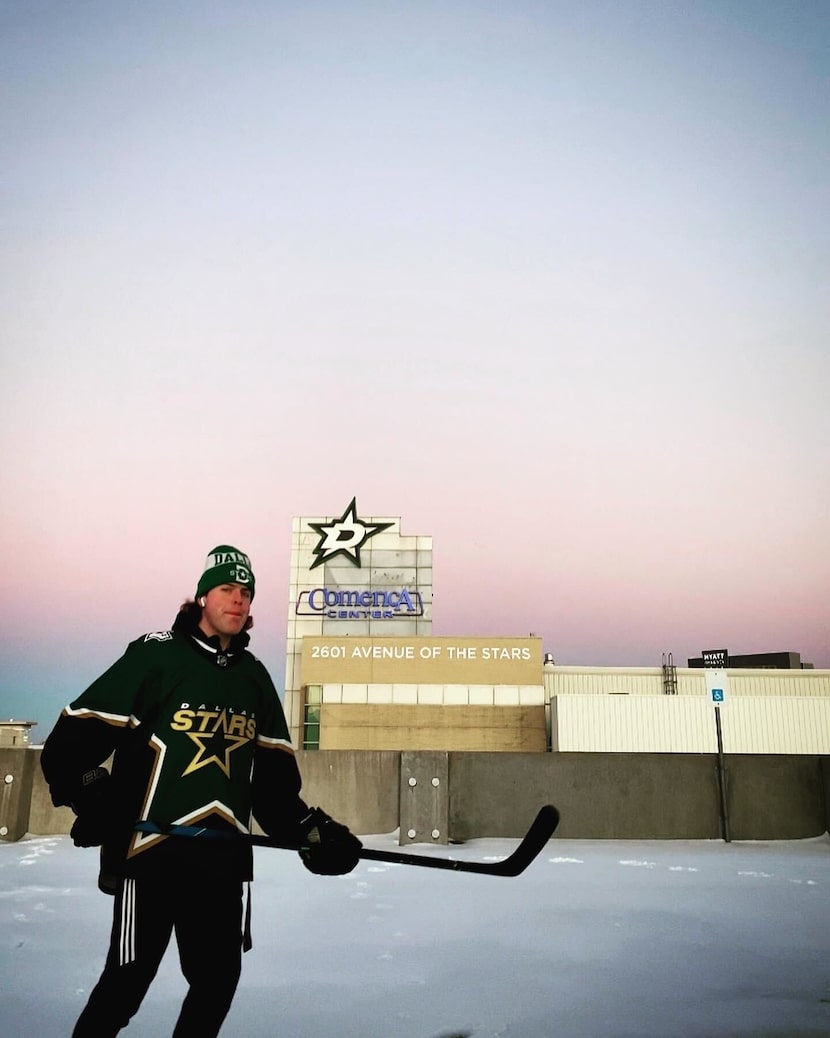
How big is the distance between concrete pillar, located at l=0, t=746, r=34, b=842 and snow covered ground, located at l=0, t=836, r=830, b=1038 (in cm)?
121

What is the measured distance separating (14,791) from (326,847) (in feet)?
26.7

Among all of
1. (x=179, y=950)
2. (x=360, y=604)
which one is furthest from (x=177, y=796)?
(x=360, y=604)

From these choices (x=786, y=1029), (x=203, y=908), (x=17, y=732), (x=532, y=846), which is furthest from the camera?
(x=17, y=732)

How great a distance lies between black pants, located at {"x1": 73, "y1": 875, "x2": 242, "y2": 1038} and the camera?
2.59 metres

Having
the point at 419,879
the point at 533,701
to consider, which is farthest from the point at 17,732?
the point at 419,879

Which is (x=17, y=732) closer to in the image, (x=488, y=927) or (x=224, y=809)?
(x=488, y=927)

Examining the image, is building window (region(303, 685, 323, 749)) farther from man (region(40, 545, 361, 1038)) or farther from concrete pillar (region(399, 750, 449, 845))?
man (region(40, 545, 361, 1038))

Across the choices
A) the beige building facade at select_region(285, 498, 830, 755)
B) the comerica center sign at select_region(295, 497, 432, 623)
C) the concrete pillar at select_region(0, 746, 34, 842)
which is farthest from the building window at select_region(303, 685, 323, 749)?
the concrete pillar at select_region(0, 746, 34, 842)

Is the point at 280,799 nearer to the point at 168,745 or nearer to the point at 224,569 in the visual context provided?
the point at 168,745

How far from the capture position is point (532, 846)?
3357 millimetres

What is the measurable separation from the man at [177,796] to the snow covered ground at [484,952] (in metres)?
1.20

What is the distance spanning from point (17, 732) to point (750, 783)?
37450 millimetres

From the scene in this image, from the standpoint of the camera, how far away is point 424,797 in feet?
32.0

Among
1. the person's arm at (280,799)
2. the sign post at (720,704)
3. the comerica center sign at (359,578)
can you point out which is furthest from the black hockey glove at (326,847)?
the comerica center sign at (359,578)
